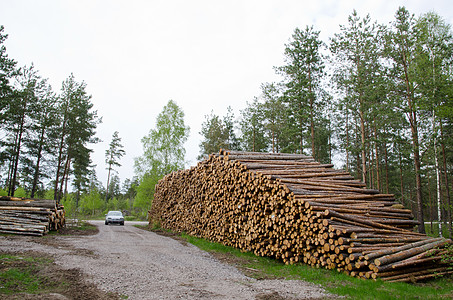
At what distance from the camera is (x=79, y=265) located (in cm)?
679

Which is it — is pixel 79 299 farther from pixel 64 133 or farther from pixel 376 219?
pixel 64 133

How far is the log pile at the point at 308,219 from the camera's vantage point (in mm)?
6574

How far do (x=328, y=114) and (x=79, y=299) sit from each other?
2875cm

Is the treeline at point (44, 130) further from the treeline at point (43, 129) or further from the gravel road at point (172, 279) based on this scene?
the gravel road at point (172, 279)

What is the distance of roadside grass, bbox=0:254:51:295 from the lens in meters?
4.84

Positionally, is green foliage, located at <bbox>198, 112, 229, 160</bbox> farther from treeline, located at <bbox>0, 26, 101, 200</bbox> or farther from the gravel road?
the gravel road

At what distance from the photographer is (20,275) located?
18.3 ft

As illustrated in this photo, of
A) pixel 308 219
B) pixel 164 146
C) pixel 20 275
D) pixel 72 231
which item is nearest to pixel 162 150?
pixel 164 146

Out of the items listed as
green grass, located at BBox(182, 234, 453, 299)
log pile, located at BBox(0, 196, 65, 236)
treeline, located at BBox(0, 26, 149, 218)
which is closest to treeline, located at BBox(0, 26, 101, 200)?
treeline, located at BBox(0, 26, 149, 218)

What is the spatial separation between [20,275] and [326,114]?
2774 cm

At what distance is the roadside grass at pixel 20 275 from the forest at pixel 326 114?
12393mm

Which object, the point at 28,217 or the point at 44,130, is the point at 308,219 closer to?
the point at 28,217

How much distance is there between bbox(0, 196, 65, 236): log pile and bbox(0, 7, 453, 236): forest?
31.3ft

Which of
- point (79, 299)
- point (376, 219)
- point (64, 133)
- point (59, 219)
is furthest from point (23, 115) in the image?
point (376, 219)
